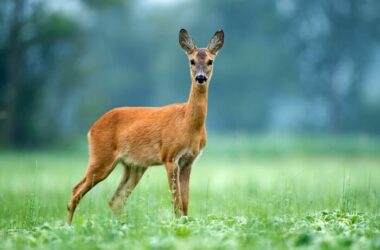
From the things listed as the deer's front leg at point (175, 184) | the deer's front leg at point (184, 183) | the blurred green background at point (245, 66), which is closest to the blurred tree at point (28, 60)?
the blurred green background at point (245, 66)

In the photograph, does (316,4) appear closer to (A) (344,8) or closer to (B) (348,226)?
(A) (344,8)

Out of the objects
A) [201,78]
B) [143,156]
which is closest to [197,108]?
[201,78]

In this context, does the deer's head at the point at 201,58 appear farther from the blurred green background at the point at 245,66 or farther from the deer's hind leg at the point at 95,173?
the blurred green background at the point at 245,66

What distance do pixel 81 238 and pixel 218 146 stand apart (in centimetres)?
2821

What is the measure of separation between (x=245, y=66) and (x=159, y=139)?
1655 inches

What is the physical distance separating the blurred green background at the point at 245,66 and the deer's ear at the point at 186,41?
2707cm

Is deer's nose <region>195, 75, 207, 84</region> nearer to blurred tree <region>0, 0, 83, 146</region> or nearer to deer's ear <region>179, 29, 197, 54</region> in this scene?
deer's ear <region>179, 29, 197, 54</region>

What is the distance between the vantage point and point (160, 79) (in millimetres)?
56562

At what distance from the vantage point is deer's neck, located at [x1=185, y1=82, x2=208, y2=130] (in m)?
9.73

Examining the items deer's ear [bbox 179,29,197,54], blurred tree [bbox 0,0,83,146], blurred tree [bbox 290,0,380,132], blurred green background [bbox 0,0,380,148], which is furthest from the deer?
blurred tree [bbox 290,0,380,132]

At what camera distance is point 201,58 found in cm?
974

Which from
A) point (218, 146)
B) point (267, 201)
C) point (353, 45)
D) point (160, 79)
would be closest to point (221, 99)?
point (160, 79)

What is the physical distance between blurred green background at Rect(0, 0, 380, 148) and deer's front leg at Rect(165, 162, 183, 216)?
91.1 ft

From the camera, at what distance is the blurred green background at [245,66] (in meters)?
46.1
